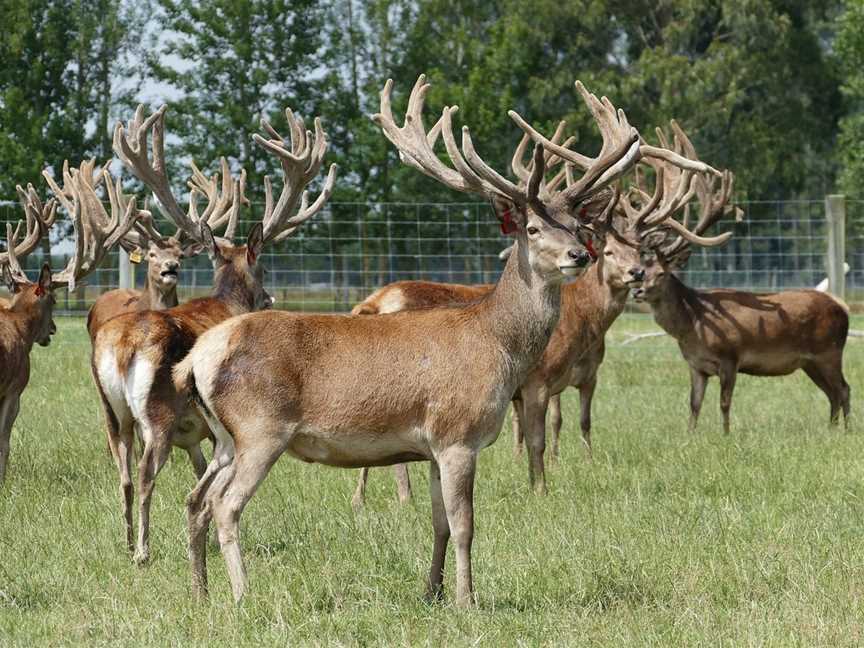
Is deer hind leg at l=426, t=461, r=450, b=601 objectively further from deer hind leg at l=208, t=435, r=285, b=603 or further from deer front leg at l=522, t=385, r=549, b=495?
deer front leg at l=522, t=385, r=549, b=495

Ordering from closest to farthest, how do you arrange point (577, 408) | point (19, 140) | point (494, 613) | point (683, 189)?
point (494, 613), point (683, 189), point (577, 408), point (19, 140)

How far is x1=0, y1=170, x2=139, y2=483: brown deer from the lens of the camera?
27.4ft

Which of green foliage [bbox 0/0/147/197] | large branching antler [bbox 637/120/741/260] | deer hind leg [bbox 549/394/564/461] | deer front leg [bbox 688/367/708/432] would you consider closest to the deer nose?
deer hind leg [bbox 549/394/564/461]

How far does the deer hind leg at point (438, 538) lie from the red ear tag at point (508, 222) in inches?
42.2

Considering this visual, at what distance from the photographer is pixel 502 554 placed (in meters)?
6.11

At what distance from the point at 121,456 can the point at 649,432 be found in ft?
15.8

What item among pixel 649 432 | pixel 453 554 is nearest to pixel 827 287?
pixel 649 432

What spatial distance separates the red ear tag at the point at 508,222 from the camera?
5.84 meters

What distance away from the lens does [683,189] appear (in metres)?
11.6

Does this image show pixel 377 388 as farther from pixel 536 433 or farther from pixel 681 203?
pixel 681 203

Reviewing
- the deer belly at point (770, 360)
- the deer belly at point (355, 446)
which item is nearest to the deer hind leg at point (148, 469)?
the deer belly at point (355, 446)

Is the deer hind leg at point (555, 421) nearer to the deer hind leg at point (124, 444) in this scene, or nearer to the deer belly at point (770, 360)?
the deer belly at point (770, 360)

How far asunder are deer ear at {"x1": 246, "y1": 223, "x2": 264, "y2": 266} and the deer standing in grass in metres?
0.90

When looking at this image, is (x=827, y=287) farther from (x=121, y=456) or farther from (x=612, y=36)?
(x=612, y=36)
